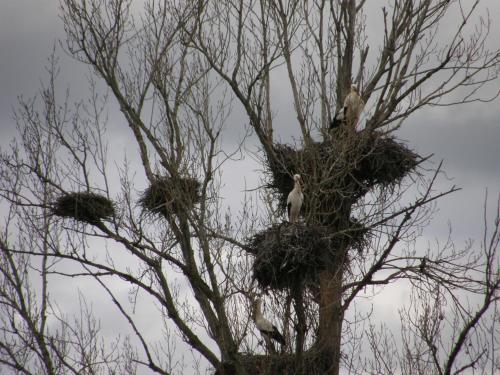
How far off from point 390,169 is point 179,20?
316 cm

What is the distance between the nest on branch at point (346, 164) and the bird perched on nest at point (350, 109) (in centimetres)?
53

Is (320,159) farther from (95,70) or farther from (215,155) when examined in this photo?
(95,70)

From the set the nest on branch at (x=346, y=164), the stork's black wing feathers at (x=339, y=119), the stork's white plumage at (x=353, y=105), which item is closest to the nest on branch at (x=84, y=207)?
the nest on branch at (x=346, y=164)

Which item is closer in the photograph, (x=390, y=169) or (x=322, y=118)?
(x=390, y=169)

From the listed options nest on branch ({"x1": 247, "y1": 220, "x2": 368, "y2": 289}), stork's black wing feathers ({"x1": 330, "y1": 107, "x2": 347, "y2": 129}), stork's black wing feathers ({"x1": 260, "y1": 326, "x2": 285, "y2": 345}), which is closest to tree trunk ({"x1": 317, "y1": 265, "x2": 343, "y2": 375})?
stork's black wing feathers ({"x1": 260, "y1": 326, "x2": 285, "y2": 345})

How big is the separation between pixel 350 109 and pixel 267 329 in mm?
3112

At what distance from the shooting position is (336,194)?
10.8m

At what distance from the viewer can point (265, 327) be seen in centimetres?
1040

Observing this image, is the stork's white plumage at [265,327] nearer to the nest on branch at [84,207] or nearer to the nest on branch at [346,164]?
the nest on branch at [346,164]

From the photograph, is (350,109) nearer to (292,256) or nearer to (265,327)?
(265,327)

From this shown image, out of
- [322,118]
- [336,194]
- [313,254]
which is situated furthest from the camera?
[322,118]

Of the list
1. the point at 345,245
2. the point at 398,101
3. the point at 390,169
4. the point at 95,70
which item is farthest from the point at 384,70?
the point at 95,70

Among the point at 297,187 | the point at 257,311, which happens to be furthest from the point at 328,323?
the point at 297,187

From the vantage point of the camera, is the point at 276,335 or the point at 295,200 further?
the point at 295,200
